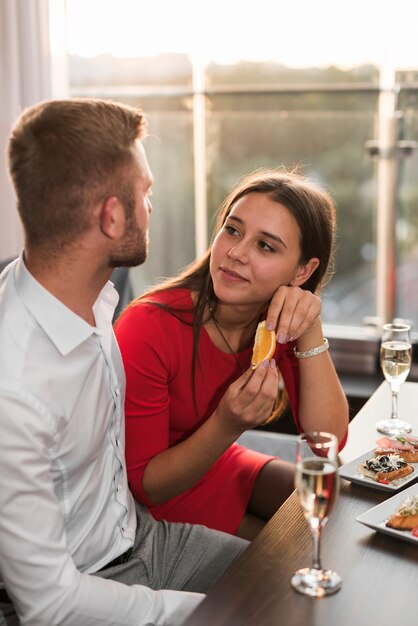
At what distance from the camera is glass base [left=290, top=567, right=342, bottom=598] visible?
4.19ft

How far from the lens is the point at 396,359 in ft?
6.51

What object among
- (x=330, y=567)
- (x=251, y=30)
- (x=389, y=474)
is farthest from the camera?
(x=251, y=30)

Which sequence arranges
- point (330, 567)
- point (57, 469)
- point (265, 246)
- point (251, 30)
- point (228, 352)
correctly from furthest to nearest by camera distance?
point (251, 30), point (228, 352), point (265, 246), point (57, 469), point (330, 567)

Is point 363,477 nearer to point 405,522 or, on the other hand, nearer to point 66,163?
point 405,522

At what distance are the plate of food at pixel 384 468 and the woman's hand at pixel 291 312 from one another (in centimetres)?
33

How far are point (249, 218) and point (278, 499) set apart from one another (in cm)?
71

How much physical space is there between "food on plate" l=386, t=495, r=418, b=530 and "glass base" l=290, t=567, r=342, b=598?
0.55 feet

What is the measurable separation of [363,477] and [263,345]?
0.35m

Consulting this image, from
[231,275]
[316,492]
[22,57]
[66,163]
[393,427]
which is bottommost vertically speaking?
[393,427]

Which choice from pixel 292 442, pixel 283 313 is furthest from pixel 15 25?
pixel 283 313

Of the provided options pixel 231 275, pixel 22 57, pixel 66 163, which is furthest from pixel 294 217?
pixel 22 57

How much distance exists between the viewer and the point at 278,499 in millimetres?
2146

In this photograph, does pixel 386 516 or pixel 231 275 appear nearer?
pixel 386 516

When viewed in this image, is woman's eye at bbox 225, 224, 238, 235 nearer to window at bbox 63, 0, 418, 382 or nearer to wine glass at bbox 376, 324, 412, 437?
wine glass at bbox 376, 324, 412, 437
